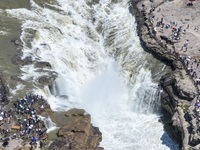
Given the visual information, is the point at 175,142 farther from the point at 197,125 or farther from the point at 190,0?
the point at 190,0

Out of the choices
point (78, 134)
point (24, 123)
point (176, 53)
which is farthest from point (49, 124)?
point (176, 53)

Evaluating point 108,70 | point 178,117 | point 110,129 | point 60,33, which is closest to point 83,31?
point 60,33

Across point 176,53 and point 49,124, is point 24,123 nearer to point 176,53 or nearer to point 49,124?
point 49,124

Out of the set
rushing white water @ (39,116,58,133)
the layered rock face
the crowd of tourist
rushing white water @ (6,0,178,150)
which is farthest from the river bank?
the crowd of tourist

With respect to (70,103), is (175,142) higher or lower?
lower

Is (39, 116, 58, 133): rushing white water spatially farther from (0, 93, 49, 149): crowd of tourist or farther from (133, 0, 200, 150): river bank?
(133, 0, 200, 150): river bank

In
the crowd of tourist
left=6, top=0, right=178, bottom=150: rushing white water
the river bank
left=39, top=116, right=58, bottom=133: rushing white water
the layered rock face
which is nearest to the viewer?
the crowd of tourist

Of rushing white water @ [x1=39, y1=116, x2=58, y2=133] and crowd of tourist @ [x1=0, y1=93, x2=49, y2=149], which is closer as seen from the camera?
crowd of tourist @ [x1=0, y1=93, x2=49, y2=149]
